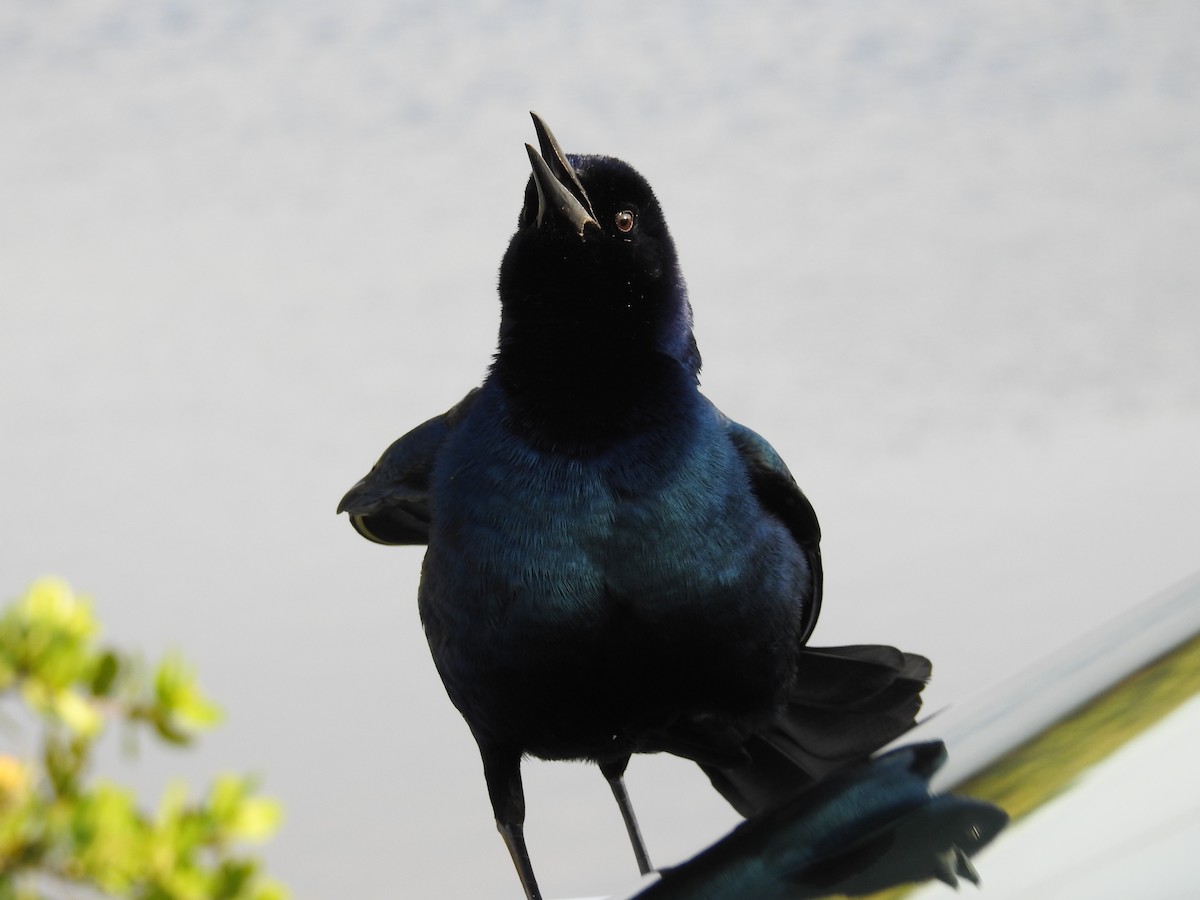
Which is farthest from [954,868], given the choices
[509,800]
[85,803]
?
[509,800]

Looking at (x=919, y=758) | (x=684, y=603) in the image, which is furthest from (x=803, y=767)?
(x=919, y=758)

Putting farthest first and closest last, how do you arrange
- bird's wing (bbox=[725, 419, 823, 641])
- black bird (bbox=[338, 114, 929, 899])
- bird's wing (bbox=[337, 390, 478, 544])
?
1. bird's wing (bbox=[337, 390, 478, 544])
2. bird's wing (bbox=[725, 419, 823, 641])
3. black bird (bbox=[338, 114, 929, 899])

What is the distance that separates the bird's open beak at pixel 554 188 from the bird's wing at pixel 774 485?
27 cm

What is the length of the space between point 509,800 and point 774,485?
0.45 meters

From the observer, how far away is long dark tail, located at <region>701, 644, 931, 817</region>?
6.20 feet

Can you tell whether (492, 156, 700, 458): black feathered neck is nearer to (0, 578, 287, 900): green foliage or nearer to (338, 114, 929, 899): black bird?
(338, 114, 929, 899): black bird

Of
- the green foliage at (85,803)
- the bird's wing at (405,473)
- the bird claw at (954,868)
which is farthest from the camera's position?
the bird's wing at (405,473)

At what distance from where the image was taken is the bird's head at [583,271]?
1.53 meters

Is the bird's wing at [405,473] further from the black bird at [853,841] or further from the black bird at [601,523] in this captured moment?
the black bird at [853,841]

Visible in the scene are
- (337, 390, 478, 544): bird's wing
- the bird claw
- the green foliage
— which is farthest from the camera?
(337, 390, 478, 544): bird's wing

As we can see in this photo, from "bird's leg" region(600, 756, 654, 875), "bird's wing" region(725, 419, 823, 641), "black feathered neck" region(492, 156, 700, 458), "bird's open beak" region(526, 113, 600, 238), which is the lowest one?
"bird's leg" region(600, 756, 654, 875)

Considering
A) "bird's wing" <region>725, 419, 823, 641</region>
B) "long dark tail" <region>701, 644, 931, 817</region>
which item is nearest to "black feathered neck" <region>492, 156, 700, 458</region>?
"bird's wing" <region>725, 419, 823, 641</region>

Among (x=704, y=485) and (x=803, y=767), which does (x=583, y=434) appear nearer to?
(x=704, y=485)

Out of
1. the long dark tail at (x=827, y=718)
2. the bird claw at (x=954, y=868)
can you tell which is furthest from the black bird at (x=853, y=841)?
the long dark tail at (x=827, y=718)
